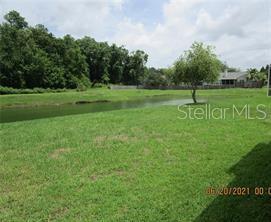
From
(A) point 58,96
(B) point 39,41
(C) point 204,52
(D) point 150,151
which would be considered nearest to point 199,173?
(D) point 150,151

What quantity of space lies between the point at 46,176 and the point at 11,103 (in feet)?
83.2

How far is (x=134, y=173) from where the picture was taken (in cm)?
549

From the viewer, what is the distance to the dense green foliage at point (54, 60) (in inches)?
1727

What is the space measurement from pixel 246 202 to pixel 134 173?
2112 millimetres

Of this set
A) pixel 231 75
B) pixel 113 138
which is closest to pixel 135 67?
pixel 231 75

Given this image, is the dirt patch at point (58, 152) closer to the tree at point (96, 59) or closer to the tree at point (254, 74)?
the tree at point (254, 74)

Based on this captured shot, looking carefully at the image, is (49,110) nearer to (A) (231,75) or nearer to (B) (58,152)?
(B) (58,152)

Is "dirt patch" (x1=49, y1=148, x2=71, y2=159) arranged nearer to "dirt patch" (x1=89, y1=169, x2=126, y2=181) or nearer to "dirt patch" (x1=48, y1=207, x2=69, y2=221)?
"dirt patch" (x1=89, y1=169, x2=126, y2=181)

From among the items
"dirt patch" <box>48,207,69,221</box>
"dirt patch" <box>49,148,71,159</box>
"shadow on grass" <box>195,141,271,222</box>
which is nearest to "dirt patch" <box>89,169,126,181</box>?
"dirt patch" <box>48,207,69,221</box>

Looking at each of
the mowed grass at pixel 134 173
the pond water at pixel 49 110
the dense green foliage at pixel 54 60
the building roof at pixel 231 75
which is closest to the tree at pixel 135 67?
the dense green foliage at pixel 54 60

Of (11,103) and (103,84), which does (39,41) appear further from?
(11,103)

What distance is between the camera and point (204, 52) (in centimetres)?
1995

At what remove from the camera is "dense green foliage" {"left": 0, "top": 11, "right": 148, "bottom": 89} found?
43.9 meters

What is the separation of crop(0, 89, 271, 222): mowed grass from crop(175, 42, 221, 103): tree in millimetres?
11293
